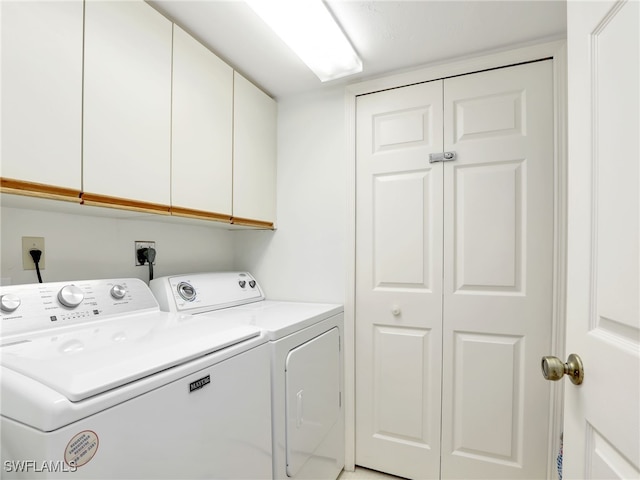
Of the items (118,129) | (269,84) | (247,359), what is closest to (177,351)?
(247,359)

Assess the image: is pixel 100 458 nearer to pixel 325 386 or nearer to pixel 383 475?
pixel 325 386

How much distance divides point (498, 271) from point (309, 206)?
1133 millimetres

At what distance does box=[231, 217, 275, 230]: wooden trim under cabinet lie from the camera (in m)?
1.80

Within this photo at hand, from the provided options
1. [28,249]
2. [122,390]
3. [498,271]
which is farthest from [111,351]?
[498,271]

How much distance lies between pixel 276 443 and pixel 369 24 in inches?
72.1

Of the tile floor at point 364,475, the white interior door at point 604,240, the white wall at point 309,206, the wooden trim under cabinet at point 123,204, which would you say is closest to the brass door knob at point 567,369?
the white interior door at point 604,240

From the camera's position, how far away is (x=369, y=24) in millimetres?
1495

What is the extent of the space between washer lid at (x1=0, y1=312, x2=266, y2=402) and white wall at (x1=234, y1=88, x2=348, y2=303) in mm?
865

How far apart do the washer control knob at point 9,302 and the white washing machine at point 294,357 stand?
56cm

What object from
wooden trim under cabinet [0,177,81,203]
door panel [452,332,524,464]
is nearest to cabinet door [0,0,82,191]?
wooden trim under cabinet [0,177,81,203]

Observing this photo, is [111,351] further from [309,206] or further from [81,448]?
[309,206]

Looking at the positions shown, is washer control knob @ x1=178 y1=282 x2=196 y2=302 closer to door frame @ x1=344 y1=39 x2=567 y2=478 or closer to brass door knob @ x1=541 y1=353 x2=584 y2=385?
door frame @ x1=344 y1=39 x2=567 y2=478

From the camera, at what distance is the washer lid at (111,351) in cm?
70
